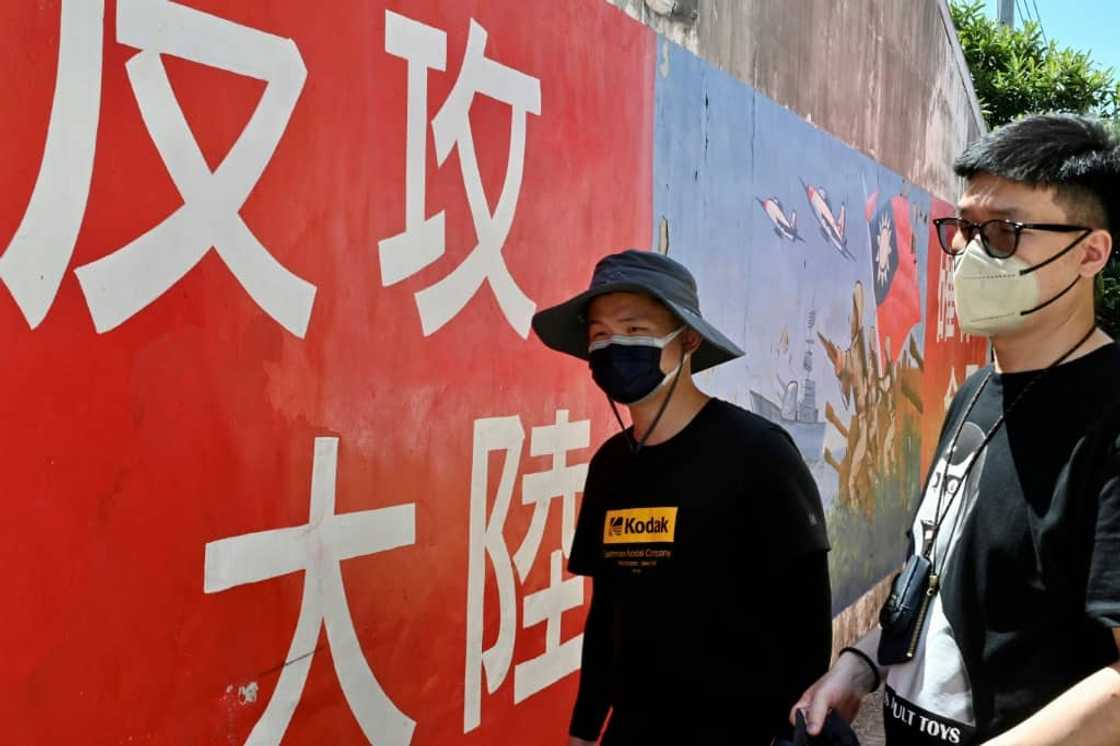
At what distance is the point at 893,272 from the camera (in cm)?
673

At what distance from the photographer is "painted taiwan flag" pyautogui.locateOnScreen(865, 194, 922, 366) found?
632cm

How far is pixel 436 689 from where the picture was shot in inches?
101

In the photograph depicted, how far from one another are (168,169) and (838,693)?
137cm

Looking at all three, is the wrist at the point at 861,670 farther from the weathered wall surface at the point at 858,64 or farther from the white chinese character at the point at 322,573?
the weathered wall surface at the point at 858,64

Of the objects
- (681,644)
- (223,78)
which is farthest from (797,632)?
(223,78)

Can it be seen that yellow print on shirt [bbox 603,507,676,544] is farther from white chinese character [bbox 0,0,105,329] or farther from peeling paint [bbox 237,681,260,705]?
white chinese character [bbox 0,0,105,329]

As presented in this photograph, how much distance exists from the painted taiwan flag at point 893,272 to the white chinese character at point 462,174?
371 cm

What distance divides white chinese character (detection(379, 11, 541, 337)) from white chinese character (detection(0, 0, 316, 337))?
1.05ft

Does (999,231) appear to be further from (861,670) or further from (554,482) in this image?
(554,482)

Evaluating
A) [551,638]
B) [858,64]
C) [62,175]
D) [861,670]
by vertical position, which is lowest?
[551,638]

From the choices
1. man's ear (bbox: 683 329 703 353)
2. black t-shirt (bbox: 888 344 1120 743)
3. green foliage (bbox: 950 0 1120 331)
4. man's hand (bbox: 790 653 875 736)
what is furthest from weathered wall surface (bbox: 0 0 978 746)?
green foliage (bbox: 950 0 1120 331)

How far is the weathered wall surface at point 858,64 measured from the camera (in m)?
4.06

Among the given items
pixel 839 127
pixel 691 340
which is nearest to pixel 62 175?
pixel 691 340

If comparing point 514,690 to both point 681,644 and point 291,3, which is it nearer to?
point 681,644
